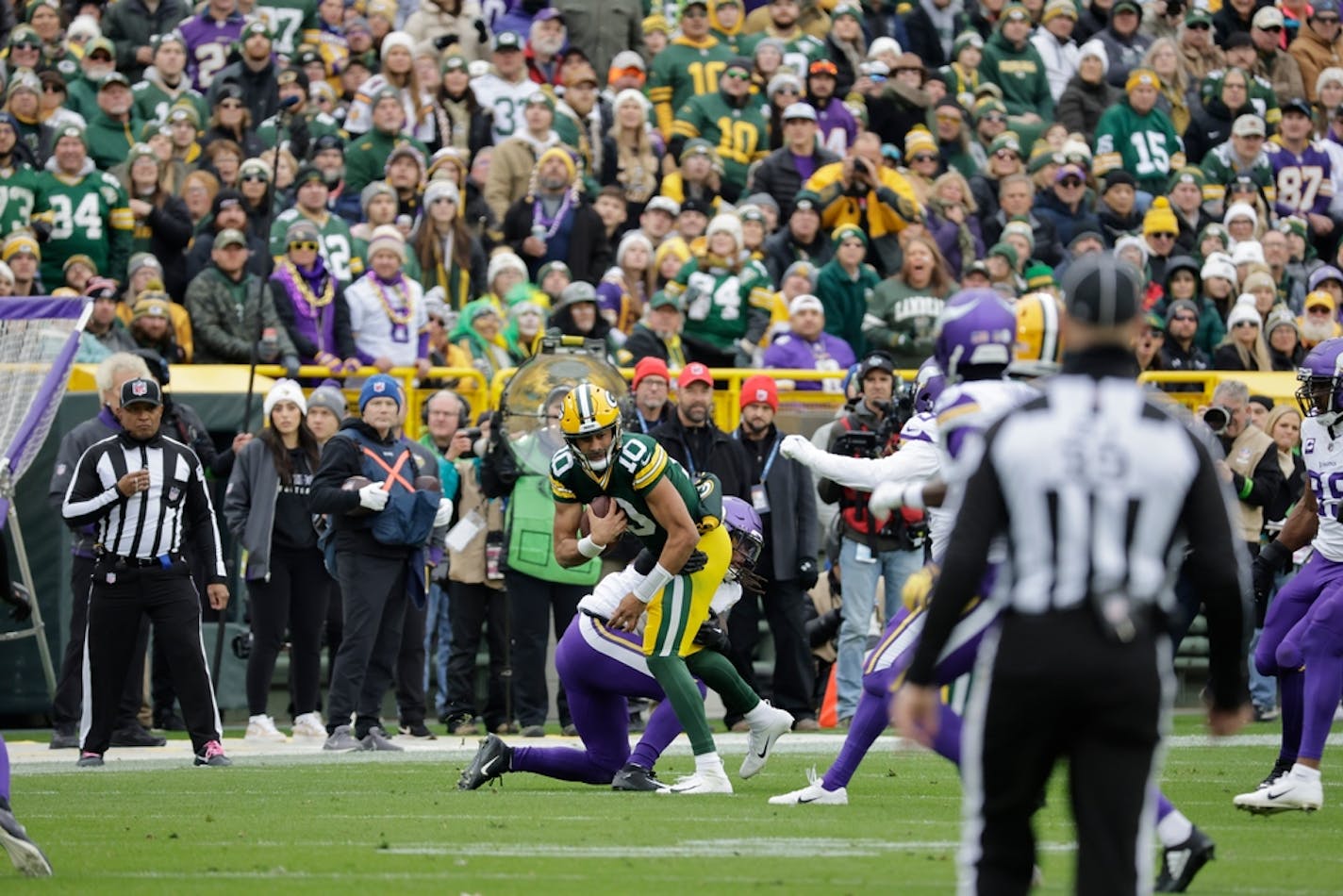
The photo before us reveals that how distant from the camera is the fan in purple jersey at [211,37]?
67.1 feet

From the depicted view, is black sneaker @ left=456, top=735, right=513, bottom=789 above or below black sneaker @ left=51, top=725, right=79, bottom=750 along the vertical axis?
above

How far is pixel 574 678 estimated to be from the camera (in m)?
10.4

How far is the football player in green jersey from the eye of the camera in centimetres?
1000

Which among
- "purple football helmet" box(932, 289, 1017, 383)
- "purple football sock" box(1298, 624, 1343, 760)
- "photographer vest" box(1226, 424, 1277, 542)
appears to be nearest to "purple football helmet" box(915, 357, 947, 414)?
"purple football helmet" box(932, 289, 1017, 383)

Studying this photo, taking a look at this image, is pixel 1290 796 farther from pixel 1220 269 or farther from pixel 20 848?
pixel 1220 269

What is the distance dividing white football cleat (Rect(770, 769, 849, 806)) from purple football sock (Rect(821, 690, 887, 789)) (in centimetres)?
3

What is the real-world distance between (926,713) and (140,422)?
7947 millimetres

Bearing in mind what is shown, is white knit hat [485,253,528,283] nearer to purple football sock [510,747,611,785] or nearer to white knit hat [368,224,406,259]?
white knit hat [368,224,406,259]

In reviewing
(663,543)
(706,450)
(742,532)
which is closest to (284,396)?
(706,450)

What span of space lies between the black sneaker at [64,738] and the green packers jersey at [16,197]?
4.53 m

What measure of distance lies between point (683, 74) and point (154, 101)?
4.86m

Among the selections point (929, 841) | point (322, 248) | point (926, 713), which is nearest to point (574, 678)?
point (929, 841)

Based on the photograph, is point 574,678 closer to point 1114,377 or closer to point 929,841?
point 929,841

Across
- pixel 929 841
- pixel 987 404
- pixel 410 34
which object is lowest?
pixel 929 841
